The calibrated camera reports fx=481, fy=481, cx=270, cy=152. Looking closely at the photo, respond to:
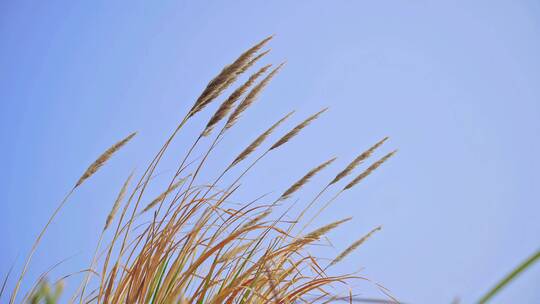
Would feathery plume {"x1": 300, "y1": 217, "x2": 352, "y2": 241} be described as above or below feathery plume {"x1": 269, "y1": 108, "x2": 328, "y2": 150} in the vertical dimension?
below

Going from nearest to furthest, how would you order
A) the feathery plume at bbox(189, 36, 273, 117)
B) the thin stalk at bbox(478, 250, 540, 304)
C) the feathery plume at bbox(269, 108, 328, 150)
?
the thin stalk at bbox(478, 250, 540, 304), the feathery plume at bbox(189, 36, 273, 117), the feathery plume at bbox(269, 108, 328, 150)

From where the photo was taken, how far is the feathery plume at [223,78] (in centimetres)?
118

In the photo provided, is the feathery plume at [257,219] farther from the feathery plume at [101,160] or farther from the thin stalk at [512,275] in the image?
the thin stalk at [512,275]

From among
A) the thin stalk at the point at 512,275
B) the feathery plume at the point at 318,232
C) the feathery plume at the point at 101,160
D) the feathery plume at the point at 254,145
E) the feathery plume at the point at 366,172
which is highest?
the feathery plume at the point at 101,160

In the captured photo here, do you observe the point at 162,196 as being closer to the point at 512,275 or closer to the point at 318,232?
the point at 318,232

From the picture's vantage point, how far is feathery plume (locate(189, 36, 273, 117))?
118 cm

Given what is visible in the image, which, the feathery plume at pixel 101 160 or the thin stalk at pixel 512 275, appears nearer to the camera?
the thin stalk at pixel 512 275

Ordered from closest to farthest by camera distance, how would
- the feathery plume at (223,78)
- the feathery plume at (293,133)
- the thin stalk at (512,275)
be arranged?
the thin stalk at (512,275), the feathery plume at (223,78), the feathery plume at (293,133)

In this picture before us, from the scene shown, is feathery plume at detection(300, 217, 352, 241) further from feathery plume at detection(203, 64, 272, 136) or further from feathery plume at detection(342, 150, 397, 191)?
feathery plume at detection(203, 64, 272, 136)

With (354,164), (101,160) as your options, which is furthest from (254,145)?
(101,160)

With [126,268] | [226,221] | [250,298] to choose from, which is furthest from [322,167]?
[126,268]

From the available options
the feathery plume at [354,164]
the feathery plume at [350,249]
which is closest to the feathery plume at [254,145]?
the feathery plume at [354,164]

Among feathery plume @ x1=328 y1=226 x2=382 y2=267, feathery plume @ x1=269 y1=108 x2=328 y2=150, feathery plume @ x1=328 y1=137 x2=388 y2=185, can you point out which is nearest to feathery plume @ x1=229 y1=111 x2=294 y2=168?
feathery plume @ x1=269 y1=108 x2=328 y2=150

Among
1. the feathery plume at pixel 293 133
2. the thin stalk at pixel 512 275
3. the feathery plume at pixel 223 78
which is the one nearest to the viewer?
the thin stalk at pixel 512 275
